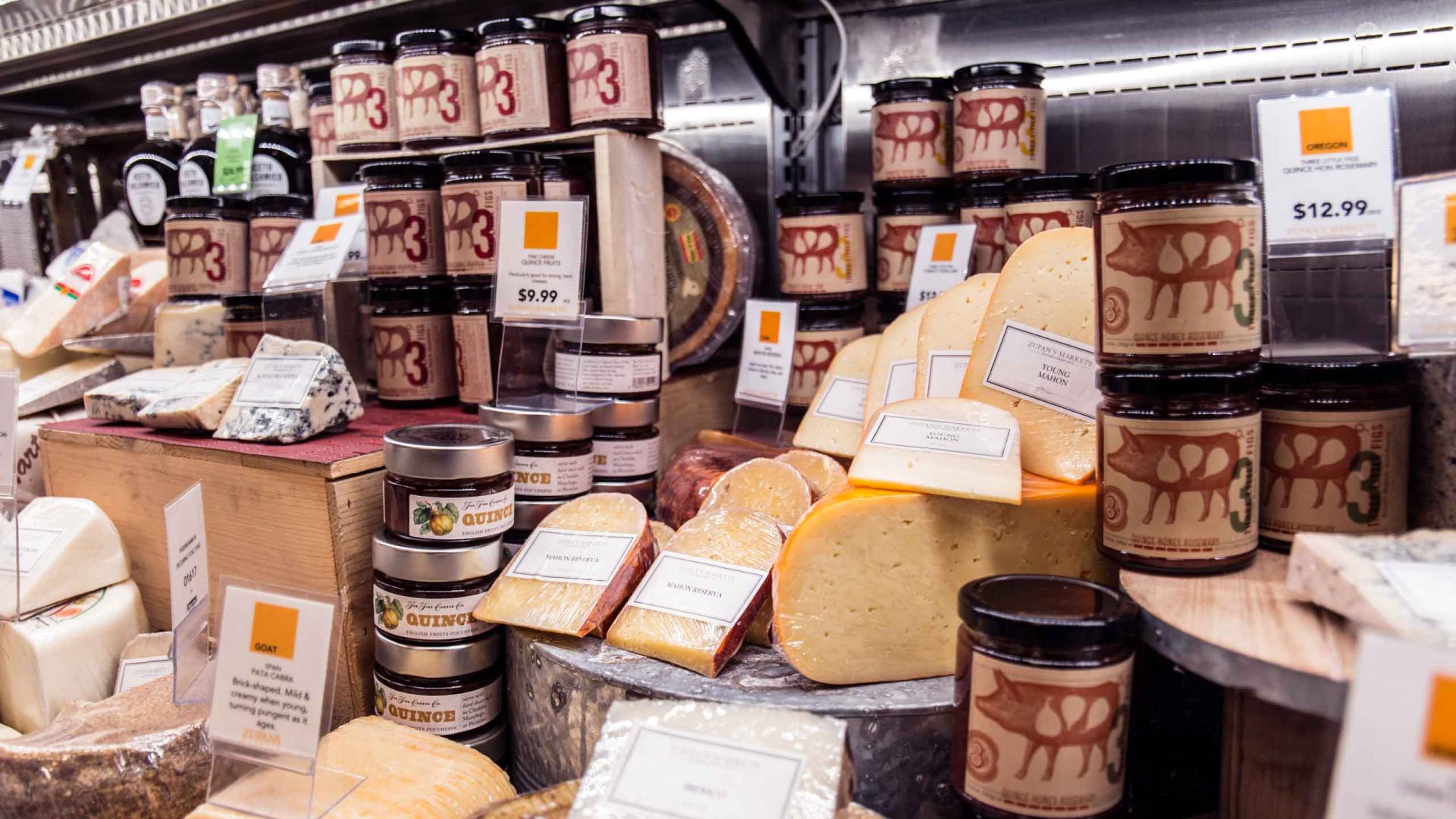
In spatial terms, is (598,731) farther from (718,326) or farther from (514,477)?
(718,326)

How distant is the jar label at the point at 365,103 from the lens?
2.15 meters

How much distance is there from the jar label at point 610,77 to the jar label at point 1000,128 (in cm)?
58

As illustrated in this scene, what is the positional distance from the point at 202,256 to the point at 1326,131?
214cm

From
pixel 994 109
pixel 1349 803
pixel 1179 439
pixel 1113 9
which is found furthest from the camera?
pixel 1113 9

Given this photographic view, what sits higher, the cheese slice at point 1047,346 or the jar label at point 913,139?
the jar label at point 913,139

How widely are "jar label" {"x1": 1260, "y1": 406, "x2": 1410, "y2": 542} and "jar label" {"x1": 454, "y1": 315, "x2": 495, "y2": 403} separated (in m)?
1.32

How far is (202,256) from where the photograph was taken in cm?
225

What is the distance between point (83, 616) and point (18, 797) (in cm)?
51

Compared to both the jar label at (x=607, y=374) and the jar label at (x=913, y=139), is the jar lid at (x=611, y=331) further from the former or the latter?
the jar label at (x=913, y=139)

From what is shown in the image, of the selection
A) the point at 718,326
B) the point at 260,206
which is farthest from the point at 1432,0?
the point at 260,206

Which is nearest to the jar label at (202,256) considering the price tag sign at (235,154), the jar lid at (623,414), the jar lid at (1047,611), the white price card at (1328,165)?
the price tag sign at (235,154)

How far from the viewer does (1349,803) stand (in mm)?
575

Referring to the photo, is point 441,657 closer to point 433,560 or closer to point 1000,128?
point 433,560

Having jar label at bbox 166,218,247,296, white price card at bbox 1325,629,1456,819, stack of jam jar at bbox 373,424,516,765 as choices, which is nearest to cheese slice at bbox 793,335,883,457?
stack of jam jar at bbox 373,424,516,765
